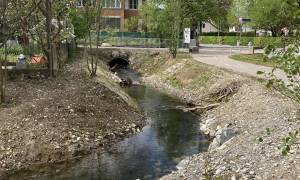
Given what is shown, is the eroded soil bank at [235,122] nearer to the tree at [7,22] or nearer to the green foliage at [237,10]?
the tree at [7,22]

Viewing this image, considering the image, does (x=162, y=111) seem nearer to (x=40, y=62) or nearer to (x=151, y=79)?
(x=40, y=62)

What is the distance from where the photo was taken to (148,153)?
19500 millimetres

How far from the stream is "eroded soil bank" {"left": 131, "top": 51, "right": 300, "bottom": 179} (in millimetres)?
900

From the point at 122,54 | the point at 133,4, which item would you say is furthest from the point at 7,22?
the point at 133,4

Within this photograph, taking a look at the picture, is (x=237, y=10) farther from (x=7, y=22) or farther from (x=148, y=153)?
(x=148, y=153)

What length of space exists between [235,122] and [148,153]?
562cm

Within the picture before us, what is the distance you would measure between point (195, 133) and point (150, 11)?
35.4 metres

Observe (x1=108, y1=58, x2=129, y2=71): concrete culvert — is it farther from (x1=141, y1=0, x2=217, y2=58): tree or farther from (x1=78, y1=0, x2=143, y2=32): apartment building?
(x1=78, y1=0, x2=143, y2=32): apartment building

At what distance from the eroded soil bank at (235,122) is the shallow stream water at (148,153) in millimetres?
877

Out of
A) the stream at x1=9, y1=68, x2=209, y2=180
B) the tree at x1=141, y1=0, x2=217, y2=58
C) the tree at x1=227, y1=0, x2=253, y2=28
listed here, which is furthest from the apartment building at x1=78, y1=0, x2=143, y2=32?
the stream at x1=9, y1=68, x2=209, y2=180

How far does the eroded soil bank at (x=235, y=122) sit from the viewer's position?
46.8 feet

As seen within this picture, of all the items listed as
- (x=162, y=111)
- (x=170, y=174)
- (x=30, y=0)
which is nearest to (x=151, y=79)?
(x=162, y=111)

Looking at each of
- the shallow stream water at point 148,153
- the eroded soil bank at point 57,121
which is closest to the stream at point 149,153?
the shallow stream water at point 148,153

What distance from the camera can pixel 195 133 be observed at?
23328mm
